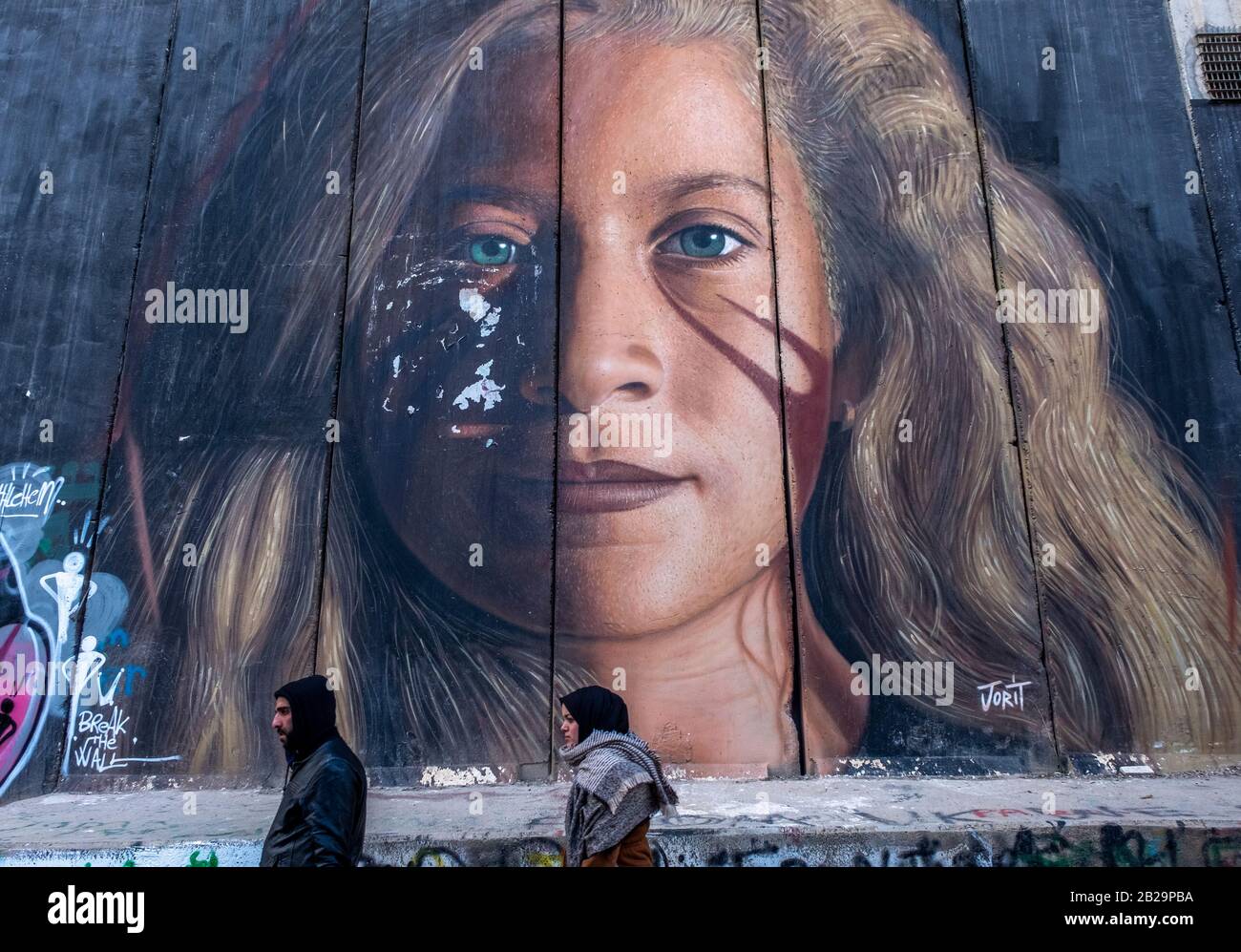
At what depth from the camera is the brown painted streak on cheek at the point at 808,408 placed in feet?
22.8

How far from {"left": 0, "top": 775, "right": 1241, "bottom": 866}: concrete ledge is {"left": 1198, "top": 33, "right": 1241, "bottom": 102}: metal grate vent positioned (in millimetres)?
5482

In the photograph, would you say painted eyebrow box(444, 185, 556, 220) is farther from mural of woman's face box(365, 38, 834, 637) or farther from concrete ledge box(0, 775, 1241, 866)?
concrete ledge box(0, 775, 1241, 866)

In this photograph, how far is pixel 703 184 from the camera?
7.45 meters

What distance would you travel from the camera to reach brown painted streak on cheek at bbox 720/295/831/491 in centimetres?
695

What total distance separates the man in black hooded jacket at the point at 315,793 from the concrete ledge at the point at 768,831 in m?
1.53

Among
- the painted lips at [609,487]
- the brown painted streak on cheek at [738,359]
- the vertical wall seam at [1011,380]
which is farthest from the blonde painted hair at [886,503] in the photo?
the painted lips at [609,487]

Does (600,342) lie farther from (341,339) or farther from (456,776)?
(456,776)

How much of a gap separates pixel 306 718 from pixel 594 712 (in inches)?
41.2

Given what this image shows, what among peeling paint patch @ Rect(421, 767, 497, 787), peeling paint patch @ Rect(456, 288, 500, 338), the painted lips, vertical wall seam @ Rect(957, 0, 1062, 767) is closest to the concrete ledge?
peeling paint patch @ Rect(421, 767, 497, 787)

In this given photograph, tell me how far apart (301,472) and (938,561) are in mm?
4508

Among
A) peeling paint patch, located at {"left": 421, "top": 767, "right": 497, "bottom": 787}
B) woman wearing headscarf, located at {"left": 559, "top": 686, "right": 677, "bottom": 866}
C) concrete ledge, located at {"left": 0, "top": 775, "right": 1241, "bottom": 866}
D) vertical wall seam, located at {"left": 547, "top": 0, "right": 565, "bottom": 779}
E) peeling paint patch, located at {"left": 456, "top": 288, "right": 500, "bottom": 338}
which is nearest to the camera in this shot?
woman wearing headscarf, located at {"left": 559, "top": 686, "right": 677, "bottom": 866}

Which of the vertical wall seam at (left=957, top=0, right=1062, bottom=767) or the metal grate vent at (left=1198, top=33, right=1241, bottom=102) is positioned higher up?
the metal grate vent at (left=1198, top=33, right=1241, bottom=102)

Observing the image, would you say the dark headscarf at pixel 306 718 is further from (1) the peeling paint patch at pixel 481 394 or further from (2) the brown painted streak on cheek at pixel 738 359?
(2) the brown painted streak on cheek at pixel 738 359
